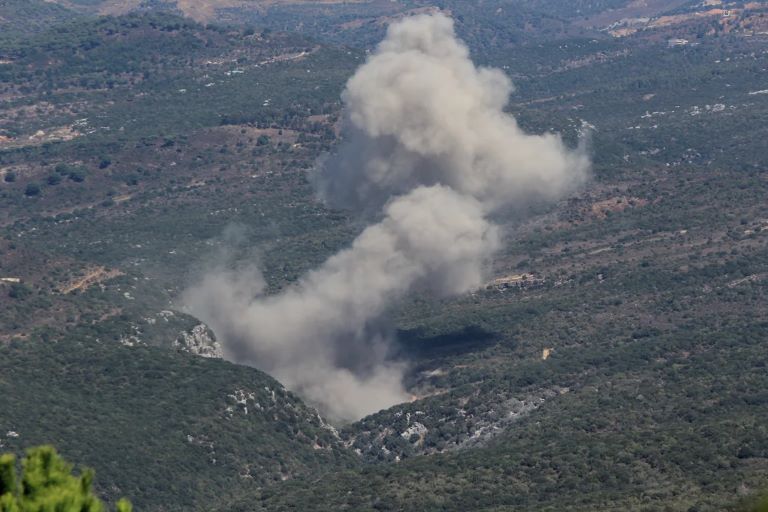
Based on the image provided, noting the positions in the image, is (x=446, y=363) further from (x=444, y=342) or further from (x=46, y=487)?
(x=46, y=487)

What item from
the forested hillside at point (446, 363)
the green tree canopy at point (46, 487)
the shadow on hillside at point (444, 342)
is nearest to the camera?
the green tree canopy at point (46, 487)

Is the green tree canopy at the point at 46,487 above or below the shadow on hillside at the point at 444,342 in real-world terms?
below

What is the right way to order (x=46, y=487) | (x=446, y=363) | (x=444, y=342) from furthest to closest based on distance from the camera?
(x=444, y=342) → (x=446, y=363) → (x=46, y=487)

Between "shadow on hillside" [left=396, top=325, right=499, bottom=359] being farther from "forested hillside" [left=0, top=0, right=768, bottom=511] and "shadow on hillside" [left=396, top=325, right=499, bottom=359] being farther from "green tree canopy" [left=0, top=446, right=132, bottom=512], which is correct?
"green tree canopy" [left=0, top=446, right=132, bottom=512]

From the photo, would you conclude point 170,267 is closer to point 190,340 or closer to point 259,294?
point 259,294

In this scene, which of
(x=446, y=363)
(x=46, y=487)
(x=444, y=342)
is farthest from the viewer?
(x=444, y=342)

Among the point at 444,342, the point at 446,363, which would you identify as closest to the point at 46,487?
the point at 446,363

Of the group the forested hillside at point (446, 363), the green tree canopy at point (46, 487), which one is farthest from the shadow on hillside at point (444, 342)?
the green tree canopy at point (46, 487)

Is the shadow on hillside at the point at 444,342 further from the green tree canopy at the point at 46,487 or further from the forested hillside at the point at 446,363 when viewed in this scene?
the green tree canopy at the point at 46,487

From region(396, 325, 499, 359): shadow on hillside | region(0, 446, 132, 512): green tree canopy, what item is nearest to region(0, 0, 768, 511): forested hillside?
region(396, 325, 499, 359): shadow on hillside

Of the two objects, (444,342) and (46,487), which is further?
(444,342)

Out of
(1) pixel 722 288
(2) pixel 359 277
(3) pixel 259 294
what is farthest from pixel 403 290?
(1) pixel 722 288
